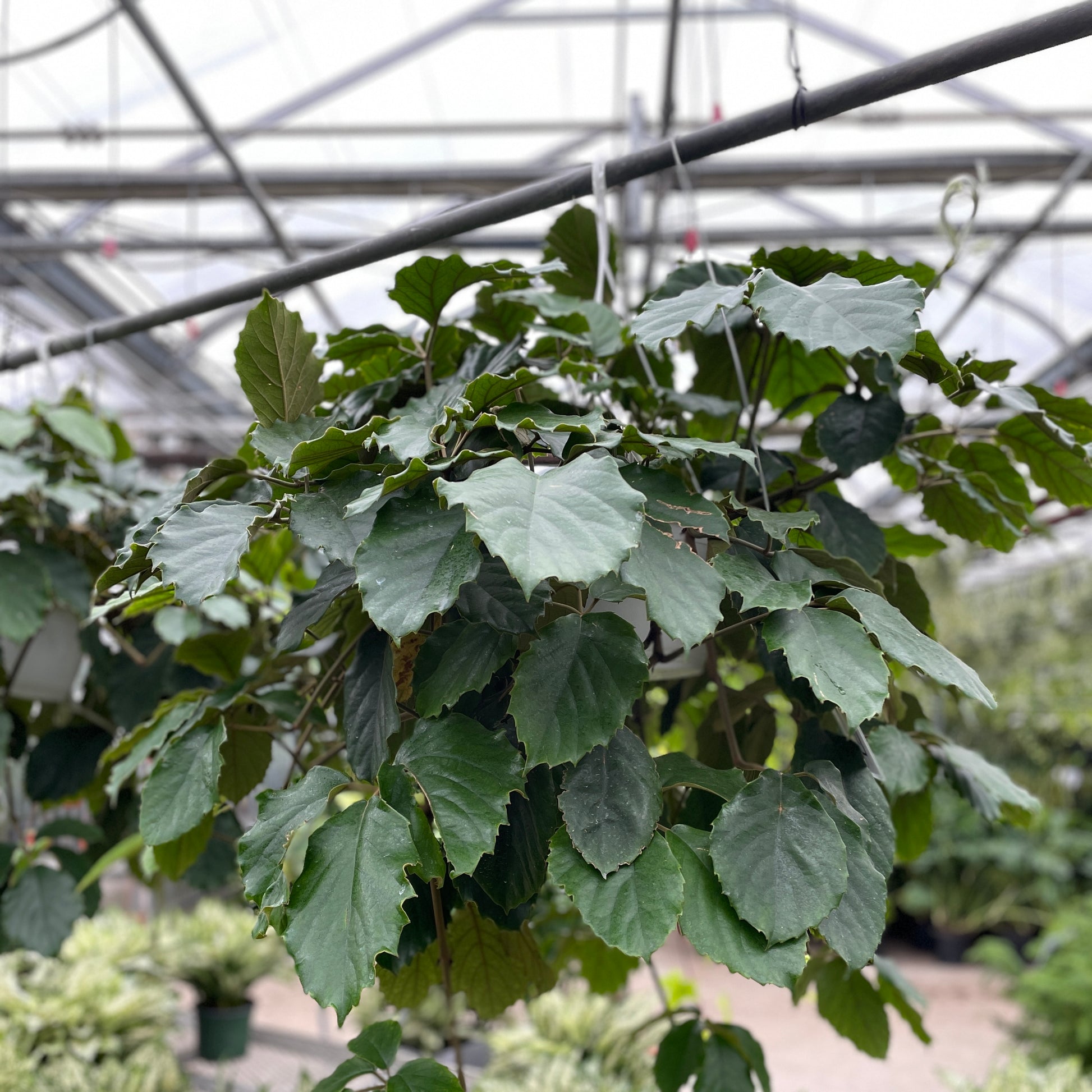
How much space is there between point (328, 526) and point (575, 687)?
0.19 metres

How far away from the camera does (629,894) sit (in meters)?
0.51

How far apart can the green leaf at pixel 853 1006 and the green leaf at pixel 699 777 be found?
40cm

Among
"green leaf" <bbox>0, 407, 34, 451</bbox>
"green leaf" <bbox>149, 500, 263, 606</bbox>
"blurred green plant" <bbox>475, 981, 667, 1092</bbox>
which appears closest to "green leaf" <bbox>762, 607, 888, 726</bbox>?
"green leaf" <bbox>149, 500, 263, 606</bbox>

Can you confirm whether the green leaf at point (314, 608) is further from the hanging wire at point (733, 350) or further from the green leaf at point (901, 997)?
the green leaf at point (901, 997)

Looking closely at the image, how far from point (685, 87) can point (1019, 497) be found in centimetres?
A: 398

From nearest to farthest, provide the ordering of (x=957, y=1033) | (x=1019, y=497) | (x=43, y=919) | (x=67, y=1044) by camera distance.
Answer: (x=1019, y=497), (x=43, y=919), (x=67, y=1044), (x=957, y=1033)

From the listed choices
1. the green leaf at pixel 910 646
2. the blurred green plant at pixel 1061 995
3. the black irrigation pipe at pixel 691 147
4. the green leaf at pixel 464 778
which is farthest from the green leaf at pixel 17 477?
the blurred green plant at pixel 1061 995

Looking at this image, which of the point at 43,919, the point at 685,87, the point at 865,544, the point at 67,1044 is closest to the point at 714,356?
the point at 865,544

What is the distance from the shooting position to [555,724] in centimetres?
52

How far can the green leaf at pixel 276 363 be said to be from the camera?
0.64m

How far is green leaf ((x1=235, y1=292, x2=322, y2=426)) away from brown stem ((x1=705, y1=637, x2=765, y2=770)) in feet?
1.17

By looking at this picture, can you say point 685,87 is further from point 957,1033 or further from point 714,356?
point 957,1033

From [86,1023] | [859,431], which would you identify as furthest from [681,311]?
[86,1023]

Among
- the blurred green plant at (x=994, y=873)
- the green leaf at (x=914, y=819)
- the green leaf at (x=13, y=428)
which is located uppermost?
the green leaf at (x=13, y=428)
